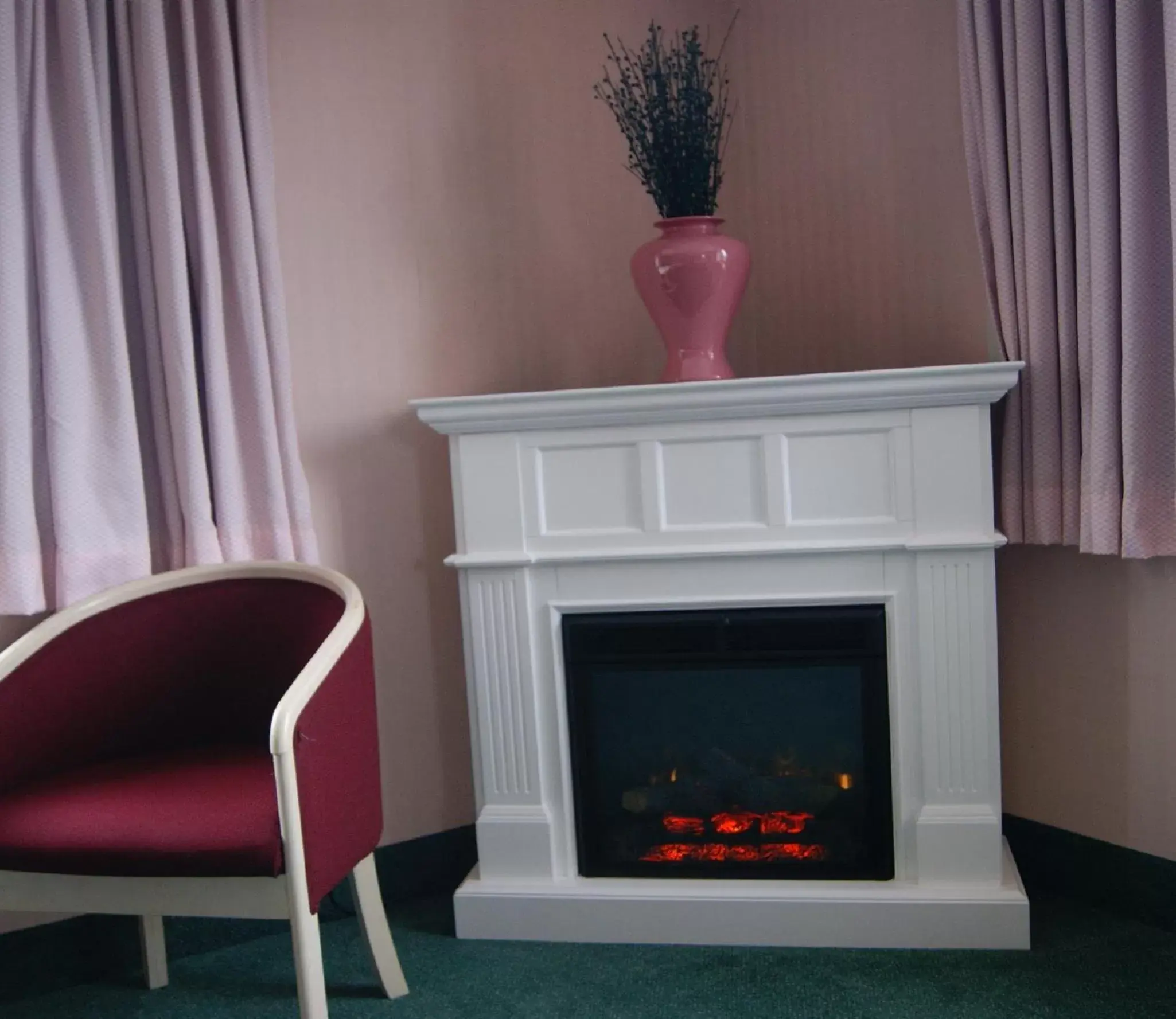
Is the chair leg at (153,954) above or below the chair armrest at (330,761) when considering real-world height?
below

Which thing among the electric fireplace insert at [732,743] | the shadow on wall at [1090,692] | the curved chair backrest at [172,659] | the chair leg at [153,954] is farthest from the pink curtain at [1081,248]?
the chair leg at [153,954]

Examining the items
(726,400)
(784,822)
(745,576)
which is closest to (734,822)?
(784,822)

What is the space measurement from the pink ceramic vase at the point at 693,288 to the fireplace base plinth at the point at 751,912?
1066 millimetres

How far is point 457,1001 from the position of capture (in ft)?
7.44

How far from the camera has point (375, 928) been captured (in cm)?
229

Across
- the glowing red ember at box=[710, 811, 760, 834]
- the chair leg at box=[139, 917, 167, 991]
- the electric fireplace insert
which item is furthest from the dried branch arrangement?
the chair leg at box=[139, 917, 167, 991]

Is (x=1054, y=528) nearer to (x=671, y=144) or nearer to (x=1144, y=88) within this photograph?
(x=1144, y=88)

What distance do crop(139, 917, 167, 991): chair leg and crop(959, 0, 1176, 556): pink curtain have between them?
1906 mm

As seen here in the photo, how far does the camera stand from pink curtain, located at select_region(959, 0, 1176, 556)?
2.14m

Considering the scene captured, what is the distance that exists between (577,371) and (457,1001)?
4.79ft

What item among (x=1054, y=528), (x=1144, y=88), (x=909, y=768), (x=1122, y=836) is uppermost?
(x=1144, y=88)

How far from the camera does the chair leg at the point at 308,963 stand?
6.06 feet

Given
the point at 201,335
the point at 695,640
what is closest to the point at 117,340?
the point at 201,335

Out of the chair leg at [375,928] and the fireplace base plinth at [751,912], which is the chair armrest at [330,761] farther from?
the fireplace base plinth at [751,912]
